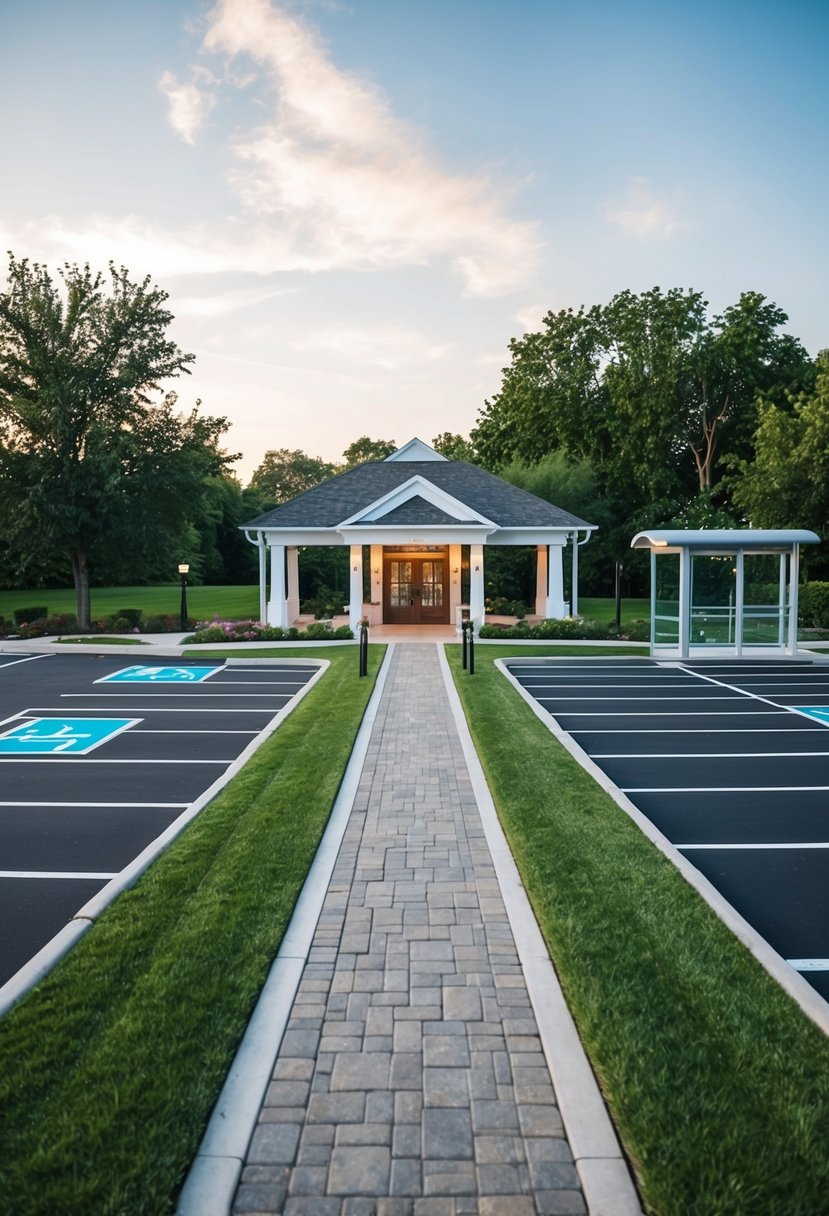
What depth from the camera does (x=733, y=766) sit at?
974 centimetres

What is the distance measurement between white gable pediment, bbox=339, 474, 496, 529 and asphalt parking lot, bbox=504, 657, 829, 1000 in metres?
8.74

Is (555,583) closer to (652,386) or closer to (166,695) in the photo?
(166,695)

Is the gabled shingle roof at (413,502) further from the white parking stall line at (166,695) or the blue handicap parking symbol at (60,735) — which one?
the blue handicap parking symbol at (60,735)

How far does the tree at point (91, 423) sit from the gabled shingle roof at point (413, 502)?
12.0 feet

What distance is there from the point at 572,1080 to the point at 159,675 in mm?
15976

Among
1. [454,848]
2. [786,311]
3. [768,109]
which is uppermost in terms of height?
[786,311]

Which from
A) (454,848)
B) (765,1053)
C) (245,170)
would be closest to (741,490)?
(245,170)

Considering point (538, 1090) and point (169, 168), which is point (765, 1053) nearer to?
point (538, 1090)

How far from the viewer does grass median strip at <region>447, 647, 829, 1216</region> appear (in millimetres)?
3037

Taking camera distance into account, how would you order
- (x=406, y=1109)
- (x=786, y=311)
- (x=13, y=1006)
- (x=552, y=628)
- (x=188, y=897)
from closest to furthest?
1. (x=406, y=1109)
2. (x=13, y=1006)
3. (x=188, y=897)
4. (x=552, y=628)
5. (x=786, y=311)

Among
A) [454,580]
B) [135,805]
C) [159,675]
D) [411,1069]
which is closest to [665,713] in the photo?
[135,805]

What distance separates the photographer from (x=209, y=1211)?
291 centimetres

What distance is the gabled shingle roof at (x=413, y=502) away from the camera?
87.2ft

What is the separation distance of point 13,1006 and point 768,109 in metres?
24.4
